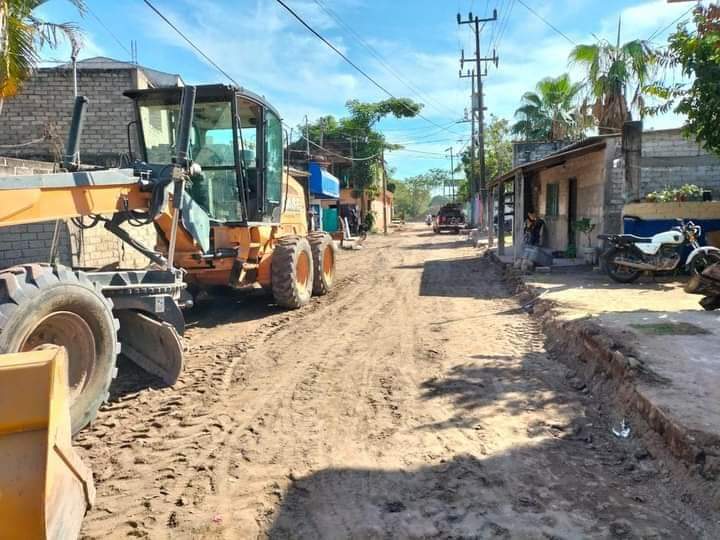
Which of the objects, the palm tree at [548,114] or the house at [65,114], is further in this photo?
the palm tree at [548,114]

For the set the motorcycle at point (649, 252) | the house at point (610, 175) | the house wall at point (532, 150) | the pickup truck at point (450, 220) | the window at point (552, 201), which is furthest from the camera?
the pickup truck at point (450, 220)

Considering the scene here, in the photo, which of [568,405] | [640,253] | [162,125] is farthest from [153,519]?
[640,253]

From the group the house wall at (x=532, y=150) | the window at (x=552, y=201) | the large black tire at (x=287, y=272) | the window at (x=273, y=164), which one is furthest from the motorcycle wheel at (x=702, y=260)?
the house wall at (x=532, y=150)

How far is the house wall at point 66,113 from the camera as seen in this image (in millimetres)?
13398

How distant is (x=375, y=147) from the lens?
129 feet

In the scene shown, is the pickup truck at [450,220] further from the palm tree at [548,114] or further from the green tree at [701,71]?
the green tree at [701,71]

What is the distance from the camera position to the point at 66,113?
45.6 ft

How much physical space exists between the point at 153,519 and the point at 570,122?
29.6 meters

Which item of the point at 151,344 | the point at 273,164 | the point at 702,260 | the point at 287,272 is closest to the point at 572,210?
the point at 702,260

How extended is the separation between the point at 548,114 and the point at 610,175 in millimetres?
17802

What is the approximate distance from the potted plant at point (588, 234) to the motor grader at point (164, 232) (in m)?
7.02

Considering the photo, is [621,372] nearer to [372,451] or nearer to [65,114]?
[372,451]

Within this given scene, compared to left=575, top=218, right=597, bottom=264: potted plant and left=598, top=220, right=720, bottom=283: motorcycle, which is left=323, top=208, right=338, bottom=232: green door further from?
left=598, top=220, right=720, bottom=283: motorcycle

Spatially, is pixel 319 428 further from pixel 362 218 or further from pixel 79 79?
pixel 362 218
